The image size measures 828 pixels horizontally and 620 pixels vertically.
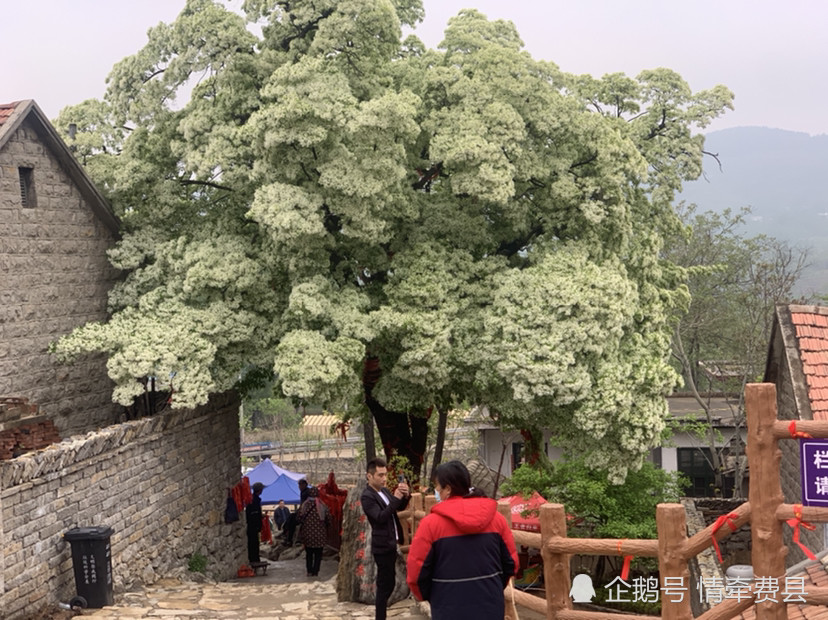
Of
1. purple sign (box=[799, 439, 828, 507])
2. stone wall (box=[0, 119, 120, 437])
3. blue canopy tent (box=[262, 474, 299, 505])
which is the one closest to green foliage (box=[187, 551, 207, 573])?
stone wall (box=[0, 119, 120, 437])

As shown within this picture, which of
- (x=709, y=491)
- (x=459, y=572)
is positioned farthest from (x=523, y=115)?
(x=709, y=491)

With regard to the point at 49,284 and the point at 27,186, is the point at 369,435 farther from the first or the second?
the point at 27,186

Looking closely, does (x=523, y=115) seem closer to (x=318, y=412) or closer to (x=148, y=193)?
(x=148, y=193)

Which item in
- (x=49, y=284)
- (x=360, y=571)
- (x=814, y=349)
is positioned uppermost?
(x=49, y=284)

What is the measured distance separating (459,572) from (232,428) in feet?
44.5

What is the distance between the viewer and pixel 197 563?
16219mm

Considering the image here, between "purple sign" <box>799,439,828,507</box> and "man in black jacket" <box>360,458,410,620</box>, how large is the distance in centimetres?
362

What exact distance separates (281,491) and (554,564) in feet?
61.4

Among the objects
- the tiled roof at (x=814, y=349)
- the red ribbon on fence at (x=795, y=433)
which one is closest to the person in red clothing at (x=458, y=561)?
the red ribbon on fence at (x=795, y=433)

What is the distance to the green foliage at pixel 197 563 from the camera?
52.6ft

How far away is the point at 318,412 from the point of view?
5181 centimetres

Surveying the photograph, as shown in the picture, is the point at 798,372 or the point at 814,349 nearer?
the point at 798,372

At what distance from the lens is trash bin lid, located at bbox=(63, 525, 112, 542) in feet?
38.7

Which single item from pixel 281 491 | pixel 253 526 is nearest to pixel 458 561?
pixel 253 526
